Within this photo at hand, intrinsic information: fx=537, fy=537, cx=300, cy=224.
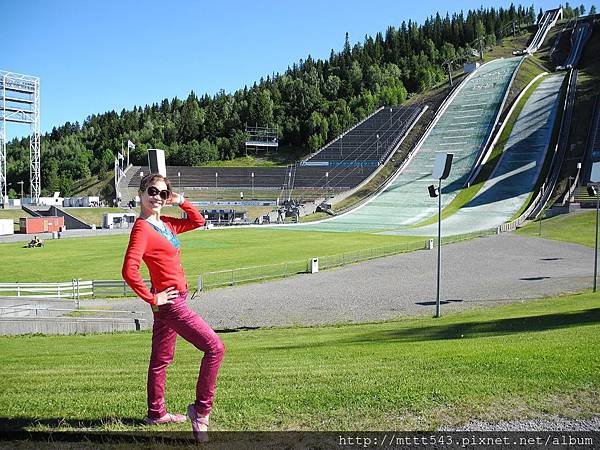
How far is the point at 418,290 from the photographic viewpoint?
2320cm

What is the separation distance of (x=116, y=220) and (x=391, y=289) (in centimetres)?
5150

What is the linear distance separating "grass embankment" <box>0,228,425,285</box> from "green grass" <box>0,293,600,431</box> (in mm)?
16837

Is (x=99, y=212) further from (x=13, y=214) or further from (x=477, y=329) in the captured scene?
(x=477, y=329)

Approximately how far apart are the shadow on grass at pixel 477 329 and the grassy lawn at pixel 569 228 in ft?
88.1

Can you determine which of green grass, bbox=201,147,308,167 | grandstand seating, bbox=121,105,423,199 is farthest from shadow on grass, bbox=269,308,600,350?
green grass, bbox=201,147,308,167

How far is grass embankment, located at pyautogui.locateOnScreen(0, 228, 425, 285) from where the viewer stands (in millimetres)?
29984

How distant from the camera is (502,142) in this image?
3282 inches

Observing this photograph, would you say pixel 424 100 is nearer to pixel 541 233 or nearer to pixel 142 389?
pixel 541 233

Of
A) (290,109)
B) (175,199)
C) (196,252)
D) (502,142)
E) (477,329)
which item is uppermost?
(290,109)

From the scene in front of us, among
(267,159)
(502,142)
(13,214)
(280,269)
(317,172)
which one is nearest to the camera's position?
(280,269)

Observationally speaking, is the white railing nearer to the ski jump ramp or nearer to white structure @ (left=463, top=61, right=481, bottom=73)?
the ski jump ramp

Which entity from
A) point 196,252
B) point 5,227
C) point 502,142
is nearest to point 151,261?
point 196,252

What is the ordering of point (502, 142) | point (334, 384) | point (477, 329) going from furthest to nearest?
point (502, 142) < point (477, 329) < point (334, 384)

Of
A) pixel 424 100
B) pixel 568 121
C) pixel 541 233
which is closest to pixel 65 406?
pixel 541 233
